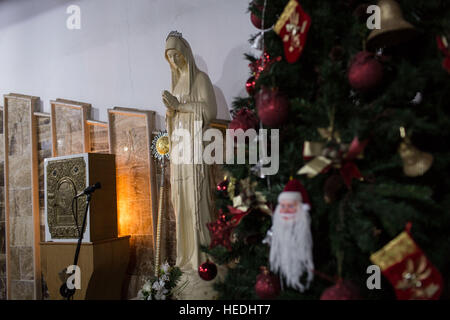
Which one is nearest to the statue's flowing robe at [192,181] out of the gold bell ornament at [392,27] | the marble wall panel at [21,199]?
the gold bell ornament at [392,27]

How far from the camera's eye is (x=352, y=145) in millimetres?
973

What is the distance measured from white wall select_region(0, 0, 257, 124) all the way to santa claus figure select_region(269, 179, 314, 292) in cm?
149

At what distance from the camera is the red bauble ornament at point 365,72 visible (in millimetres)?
1012

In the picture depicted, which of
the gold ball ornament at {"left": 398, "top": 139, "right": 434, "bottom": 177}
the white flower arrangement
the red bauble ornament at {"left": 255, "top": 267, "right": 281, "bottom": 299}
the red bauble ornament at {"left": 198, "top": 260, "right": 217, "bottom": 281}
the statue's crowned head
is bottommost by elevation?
the white flower arrangement

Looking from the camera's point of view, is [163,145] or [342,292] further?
[163,145]

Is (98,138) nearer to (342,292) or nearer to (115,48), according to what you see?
(115,48)

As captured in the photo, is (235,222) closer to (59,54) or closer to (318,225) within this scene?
(318,225)

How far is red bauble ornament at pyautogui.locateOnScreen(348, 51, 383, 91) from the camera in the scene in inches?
39.8

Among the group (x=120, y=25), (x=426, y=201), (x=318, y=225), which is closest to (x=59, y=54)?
(x=120, y=25)

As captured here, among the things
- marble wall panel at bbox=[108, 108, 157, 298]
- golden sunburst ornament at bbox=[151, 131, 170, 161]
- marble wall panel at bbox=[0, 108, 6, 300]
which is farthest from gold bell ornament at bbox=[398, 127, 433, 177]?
marble wall panel at bbox=[0, 108, 6, 300]

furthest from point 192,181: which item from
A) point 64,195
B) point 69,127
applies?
point 69,127

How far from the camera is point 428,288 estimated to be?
3.06 feet

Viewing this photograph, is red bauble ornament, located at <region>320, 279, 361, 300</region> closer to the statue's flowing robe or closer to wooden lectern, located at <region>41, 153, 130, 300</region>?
the statue's flowing robe

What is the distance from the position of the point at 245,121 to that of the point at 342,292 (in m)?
0.68
